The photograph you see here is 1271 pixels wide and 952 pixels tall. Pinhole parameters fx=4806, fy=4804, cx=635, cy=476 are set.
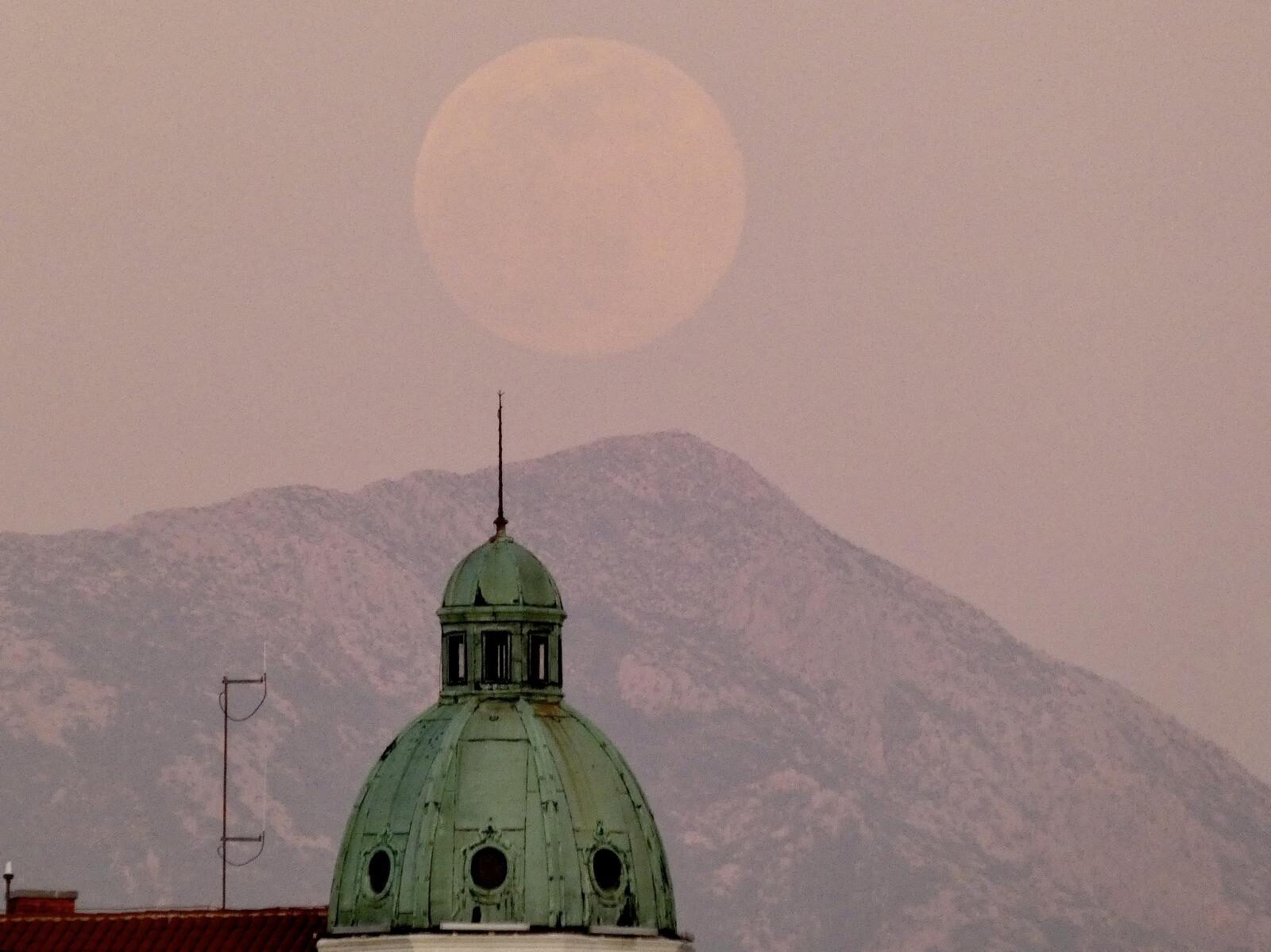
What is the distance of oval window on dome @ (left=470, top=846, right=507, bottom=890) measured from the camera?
134125 mm

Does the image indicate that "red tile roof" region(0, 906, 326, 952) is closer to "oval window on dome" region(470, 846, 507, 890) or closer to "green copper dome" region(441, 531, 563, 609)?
"oval window on dome" region(470, 846, 507, 890)

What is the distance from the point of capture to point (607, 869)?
445 ft

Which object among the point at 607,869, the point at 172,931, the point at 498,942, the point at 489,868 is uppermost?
the point at 172,931

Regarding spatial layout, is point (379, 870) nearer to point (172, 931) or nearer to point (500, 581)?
point (500, 581)

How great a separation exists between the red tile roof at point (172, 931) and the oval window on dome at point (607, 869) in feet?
35.5

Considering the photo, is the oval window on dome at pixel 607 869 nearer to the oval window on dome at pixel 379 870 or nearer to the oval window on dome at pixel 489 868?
the oval window on dome at pixel 489 868

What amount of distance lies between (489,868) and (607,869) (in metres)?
3.58

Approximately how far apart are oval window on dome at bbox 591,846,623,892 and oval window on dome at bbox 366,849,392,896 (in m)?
5.79

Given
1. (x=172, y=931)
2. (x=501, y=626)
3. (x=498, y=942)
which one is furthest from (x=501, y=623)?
(x=172, y=931)

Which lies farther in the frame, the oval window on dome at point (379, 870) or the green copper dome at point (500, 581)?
the green copper dome at point (500, 581)

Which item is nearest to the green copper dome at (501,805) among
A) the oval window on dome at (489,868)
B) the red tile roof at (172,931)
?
the oval window on dome at (489,868)

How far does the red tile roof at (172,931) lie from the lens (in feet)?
469

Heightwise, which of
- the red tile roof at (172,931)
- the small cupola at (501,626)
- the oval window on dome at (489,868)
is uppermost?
the small cupola at (501,626)

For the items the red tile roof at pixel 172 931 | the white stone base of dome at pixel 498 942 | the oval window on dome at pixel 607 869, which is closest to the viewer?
the white stone base of dome at pixel 498 942
